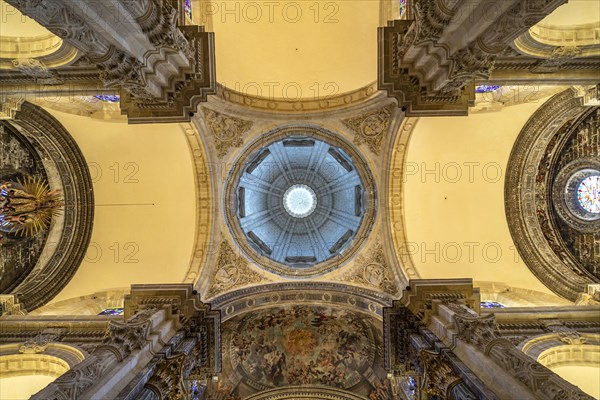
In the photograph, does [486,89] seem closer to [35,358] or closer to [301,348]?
[301,348]

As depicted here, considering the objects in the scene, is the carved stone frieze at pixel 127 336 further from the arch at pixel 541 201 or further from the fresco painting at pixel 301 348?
the arch at pixel 541 201

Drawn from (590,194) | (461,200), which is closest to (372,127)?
(461,200)

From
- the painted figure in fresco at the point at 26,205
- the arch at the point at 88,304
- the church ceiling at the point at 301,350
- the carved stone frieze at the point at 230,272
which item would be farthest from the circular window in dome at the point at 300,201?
the painted figure in fresco at the point at 26,205

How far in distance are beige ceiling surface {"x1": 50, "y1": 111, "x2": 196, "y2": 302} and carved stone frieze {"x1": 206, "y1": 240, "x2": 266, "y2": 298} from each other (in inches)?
48.2

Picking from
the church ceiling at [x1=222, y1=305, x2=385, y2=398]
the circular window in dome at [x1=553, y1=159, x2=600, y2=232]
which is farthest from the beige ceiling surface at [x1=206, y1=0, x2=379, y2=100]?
the church ceiling at [x1=222, y1=305, x2=385, y2=398]

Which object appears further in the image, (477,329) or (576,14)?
(576,14)

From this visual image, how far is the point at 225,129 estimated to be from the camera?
47.3 feet

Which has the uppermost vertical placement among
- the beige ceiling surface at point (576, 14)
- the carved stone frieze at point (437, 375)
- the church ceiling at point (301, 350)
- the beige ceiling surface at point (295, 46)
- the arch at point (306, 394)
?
the beige ceiling surface at point (295, 46)

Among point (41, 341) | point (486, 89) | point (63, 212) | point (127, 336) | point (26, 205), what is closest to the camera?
point (127, 336)

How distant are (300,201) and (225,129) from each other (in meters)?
7.04

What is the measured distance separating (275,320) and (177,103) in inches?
391

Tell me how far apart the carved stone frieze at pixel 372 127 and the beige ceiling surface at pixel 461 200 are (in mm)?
1184

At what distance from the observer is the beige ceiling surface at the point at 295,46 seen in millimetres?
13039

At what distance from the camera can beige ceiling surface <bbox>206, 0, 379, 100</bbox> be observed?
13039 mm
